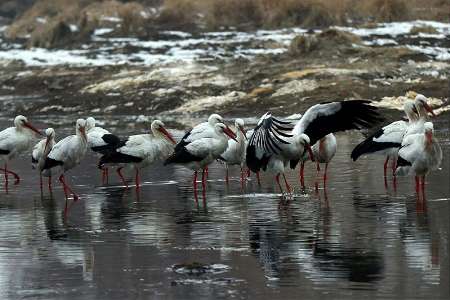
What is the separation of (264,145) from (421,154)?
78.2 inches

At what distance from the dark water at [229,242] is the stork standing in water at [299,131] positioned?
48 centimetres

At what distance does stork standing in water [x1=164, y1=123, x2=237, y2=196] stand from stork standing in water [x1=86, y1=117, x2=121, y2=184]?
118 centimetres

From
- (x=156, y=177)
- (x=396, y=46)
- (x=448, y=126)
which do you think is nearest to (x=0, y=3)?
(x=396, y=46)

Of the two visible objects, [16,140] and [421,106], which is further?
[16,140]

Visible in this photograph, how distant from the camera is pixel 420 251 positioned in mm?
10414

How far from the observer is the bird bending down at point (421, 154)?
13703 mm

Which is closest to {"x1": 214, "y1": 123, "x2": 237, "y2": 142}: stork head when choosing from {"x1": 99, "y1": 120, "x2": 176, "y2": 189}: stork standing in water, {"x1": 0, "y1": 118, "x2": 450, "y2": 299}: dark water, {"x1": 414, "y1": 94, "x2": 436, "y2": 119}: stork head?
{"x1": 0, "y1": 118, "x2": 450, "y2": 299}: dark water

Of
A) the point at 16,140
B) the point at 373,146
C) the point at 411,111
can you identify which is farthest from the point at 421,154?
the point at 16,140

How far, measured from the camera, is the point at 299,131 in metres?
14.8

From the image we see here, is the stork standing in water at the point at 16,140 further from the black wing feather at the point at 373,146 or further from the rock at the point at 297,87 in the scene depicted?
the rock at the point at 297,87

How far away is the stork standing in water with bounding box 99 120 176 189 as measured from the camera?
1592 cm

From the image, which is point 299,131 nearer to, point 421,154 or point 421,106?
point 421,154

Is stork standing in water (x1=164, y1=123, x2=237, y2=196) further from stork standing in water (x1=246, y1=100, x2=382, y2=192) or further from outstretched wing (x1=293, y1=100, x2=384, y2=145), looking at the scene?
outstretched wing (x1=293, y1=100, x2=384, y2=145)

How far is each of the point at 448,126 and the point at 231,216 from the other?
472 inches
